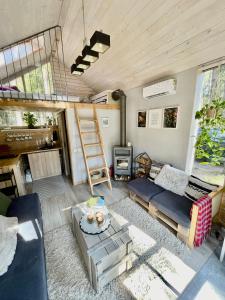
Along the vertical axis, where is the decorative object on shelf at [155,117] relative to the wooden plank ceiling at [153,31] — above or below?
below

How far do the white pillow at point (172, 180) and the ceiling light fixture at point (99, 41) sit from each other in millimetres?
2110

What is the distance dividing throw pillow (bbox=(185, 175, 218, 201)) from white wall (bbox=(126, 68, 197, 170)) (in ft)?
1.60

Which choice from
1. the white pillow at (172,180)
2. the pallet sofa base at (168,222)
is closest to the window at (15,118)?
the white pillow at (172,180)

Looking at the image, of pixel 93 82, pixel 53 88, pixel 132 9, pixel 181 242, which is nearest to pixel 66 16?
pixel 132 9

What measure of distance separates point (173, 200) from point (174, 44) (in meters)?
2.25

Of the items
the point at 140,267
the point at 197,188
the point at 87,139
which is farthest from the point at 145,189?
the point at 87,139

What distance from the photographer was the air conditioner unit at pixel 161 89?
2.41 meters

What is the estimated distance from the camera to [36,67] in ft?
14.0

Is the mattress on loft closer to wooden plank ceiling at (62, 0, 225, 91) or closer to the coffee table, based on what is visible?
wooden plank ceiling at (62, 0, 225, 91)

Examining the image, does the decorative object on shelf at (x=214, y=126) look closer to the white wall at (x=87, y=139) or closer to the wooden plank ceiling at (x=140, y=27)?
the wooden plank ceiling at (x=140, y=27)

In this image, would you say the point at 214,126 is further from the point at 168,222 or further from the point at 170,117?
the point at 168,222

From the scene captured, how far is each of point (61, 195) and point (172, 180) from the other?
2330mm

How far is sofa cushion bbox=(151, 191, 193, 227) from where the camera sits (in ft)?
5.70

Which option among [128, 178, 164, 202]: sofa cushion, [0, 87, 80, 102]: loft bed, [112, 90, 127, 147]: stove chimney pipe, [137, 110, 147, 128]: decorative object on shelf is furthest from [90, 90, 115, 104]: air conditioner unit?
[128, 178, 164, 202]: sofa cushion
